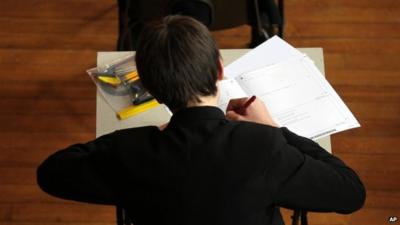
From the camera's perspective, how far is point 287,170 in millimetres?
979

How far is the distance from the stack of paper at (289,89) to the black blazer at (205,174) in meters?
0.31

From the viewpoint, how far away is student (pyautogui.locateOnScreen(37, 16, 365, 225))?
3.10ft

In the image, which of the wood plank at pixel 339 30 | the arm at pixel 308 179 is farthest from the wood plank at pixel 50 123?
the arm at pixel 308 179

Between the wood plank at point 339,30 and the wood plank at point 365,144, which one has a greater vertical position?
the wood plank at point 339,30

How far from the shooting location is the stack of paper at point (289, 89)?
1.36 metres

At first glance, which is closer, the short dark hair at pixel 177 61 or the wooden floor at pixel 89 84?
the short dark hair at pixel 177 61

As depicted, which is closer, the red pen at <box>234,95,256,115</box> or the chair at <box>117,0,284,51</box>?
the red pen at <box>234,95,256,115</box>

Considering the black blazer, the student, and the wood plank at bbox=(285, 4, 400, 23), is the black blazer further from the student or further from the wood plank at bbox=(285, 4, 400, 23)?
the wood plank at bbox=(285, 4, 400, 23)

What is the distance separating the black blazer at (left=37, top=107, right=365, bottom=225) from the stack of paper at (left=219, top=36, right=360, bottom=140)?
308 millimetres

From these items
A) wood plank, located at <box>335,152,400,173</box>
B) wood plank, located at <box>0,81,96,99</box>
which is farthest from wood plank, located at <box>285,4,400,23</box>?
wood plank, located at <box>0,81,96,99</box>

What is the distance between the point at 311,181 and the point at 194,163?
25cm

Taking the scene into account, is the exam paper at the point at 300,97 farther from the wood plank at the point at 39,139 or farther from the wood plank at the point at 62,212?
the wood plank at the point at 39,139

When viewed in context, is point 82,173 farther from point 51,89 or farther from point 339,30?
point 339,30

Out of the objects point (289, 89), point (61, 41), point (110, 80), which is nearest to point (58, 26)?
point (61, 41)
